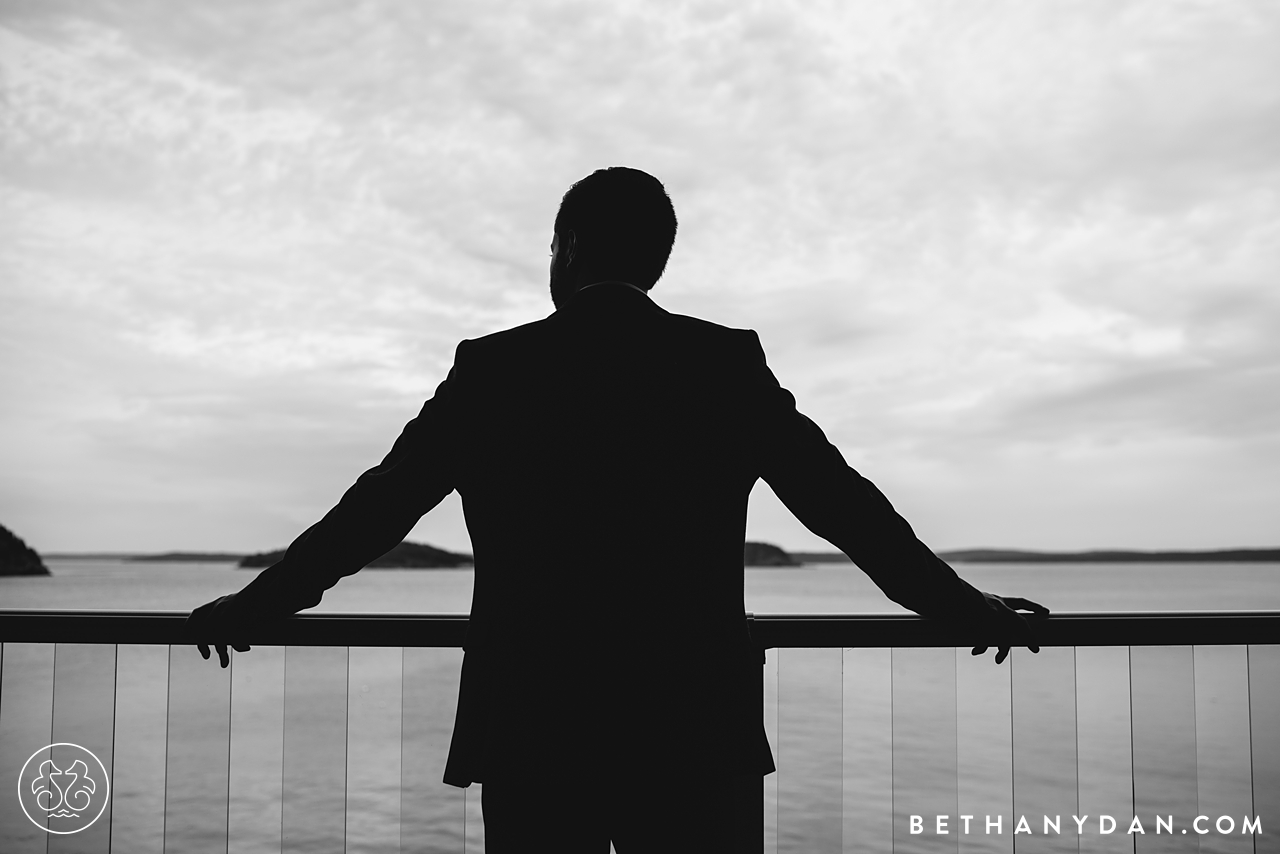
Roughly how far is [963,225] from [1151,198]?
865 centimetres

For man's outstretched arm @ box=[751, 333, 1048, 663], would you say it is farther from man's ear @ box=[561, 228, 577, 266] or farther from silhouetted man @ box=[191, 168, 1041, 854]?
man's ear @ box=[561, 228, 577, 266]

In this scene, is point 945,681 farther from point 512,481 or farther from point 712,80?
point 712,80

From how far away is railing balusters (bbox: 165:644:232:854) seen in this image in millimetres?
1864

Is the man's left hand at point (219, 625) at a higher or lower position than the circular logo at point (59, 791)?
higher

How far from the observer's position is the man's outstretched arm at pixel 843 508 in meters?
1.20

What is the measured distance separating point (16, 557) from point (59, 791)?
228ft

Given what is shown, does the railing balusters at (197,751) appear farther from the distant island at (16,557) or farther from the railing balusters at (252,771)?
the distant island at (16,557)

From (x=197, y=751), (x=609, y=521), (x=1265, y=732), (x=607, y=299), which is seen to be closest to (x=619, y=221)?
(x=607, y=299)

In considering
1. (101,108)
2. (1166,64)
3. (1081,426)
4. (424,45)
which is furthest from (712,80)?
(1081,426)

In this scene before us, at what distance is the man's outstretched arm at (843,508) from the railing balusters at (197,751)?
135 centimetres

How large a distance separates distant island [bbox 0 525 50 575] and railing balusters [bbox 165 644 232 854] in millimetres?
61487

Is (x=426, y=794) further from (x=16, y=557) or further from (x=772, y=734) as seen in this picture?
(x=16, y=557)

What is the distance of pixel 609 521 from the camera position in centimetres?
110

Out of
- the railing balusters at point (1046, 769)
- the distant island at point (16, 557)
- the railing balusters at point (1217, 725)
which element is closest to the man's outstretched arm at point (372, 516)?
the railing balusters at point (1046, 769)
